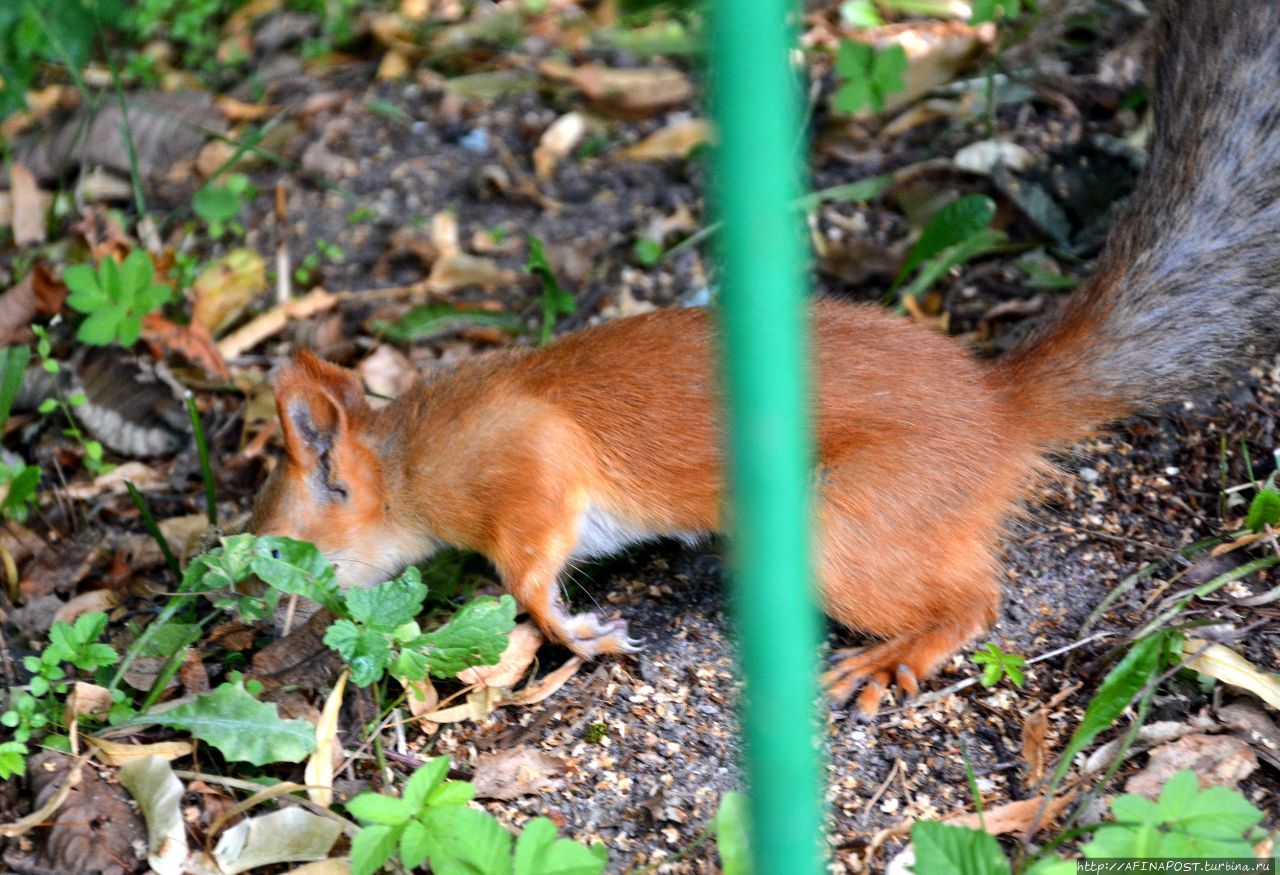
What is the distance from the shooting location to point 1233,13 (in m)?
3.28

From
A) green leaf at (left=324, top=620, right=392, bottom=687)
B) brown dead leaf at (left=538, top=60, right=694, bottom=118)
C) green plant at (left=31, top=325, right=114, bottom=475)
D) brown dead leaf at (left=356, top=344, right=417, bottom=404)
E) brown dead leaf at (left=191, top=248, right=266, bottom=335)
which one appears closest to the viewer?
green leaf at (left=324, top=620, right=392, bottom=687)

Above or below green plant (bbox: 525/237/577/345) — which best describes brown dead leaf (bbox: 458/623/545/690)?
below

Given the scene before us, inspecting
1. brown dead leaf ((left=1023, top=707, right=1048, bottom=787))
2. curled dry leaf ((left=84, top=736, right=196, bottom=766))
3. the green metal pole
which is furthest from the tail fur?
curled dry leaf ((left=84, top=736, right=196, bottom=766))

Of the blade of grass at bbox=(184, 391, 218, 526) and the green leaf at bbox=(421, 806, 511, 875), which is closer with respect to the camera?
the green leaf at bbox=(421, 806, 511, 875)

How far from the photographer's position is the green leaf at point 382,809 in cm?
254

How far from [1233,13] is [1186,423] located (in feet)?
3.53

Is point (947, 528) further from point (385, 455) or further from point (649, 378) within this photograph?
point (385, 455)

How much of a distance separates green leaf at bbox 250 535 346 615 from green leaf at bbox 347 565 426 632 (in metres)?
0.17

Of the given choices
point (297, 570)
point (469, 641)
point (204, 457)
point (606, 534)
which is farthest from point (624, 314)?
point (469, 641)

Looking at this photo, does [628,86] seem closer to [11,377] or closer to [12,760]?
[11,377]

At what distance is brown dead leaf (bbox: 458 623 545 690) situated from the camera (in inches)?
127

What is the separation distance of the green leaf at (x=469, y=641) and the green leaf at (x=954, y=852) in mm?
1081

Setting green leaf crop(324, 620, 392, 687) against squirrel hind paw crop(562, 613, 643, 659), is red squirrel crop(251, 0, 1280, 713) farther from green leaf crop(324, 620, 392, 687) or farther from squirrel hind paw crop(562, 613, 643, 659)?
green leaf crop(324, 620, 392, 687)

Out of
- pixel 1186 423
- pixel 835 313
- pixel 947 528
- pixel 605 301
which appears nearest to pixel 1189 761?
pixel 947 528
